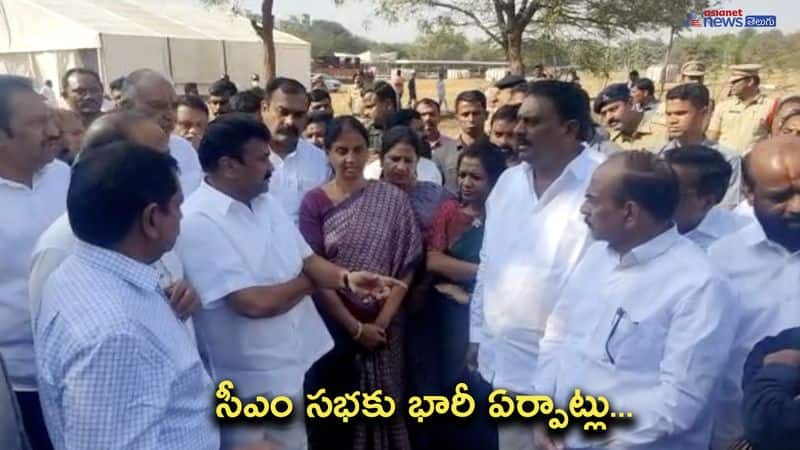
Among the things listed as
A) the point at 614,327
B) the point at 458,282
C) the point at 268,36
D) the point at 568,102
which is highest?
the point at 268,36

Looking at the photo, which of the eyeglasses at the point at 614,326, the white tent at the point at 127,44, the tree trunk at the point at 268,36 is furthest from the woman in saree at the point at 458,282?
the white tent at the point at 127,44

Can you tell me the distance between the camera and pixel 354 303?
323 centimetres

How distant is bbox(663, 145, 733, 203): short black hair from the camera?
8.92 ft

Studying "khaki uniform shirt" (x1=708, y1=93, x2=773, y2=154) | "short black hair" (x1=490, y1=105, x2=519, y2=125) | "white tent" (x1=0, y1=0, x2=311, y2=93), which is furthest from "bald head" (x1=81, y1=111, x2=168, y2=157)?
"white tent" (x1=0, y1=0, x2=311, y2=93)

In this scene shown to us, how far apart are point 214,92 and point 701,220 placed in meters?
4.48

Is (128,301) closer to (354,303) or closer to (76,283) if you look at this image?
(76,283)

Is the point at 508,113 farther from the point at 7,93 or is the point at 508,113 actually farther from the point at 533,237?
the point at 7,93

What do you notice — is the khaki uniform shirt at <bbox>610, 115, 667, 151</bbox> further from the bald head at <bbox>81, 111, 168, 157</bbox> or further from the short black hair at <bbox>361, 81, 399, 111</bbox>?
the bald head at <bbox>81, 111, 168, 157</bbox>

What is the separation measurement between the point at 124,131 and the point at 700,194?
2049 mm

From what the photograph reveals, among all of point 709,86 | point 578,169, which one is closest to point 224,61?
point 709,86

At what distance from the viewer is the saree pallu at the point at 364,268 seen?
3188 millimetres

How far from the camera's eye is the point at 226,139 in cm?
245

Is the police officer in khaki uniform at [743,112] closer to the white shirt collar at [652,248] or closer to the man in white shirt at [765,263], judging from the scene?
the man in white shirt at [765,263]

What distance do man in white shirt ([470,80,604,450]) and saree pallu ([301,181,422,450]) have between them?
592mm
